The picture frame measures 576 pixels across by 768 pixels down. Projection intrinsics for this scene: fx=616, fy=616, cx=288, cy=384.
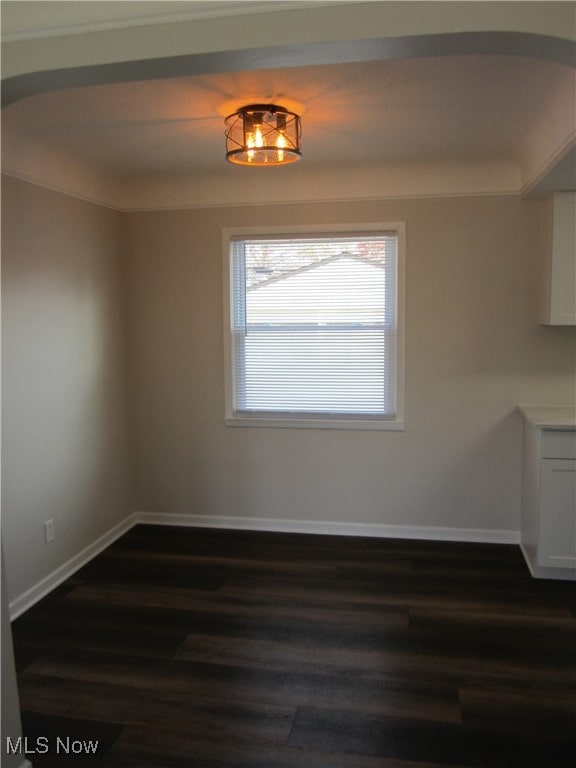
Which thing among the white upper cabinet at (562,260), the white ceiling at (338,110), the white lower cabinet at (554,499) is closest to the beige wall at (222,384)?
the white upper cabinet at (562,260)

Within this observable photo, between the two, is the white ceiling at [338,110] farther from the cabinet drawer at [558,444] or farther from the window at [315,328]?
the cabinet drawer at [558,444]

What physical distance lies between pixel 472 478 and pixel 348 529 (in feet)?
3.00

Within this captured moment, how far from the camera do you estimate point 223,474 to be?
4.42 metres

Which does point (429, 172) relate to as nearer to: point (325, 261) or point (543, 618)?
point (325, 261)

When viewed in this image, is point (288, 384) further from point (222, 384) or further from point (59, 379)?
point (59, 379)

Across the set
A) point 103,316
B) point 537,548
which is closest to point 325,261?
point 103,316

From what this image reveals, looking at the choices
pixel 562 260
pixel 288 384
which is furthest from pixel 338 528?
pixel 562 260

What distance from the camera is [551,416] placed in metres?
3.63

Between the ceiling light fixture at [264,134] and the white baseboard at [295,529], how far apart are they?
2491 mm

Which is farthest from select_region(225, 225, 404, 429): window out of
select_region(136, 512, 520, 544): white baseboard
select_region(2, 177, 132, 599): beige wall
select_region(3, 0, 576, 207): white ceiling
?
select_region(2, 177, 132, 599): beige wall

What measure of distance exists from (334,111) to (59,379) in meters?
2.12

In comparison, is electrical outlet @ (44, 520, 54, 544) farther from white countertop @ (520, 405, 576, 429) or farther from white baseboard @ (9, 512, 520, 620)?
white countertop @ (520, 405, 576, 429)

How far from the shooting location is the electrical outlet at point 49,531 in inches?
138

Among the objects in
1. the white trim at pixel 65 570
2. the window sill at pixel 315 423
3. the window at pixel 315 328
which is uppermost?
the window at pixel 315 328
